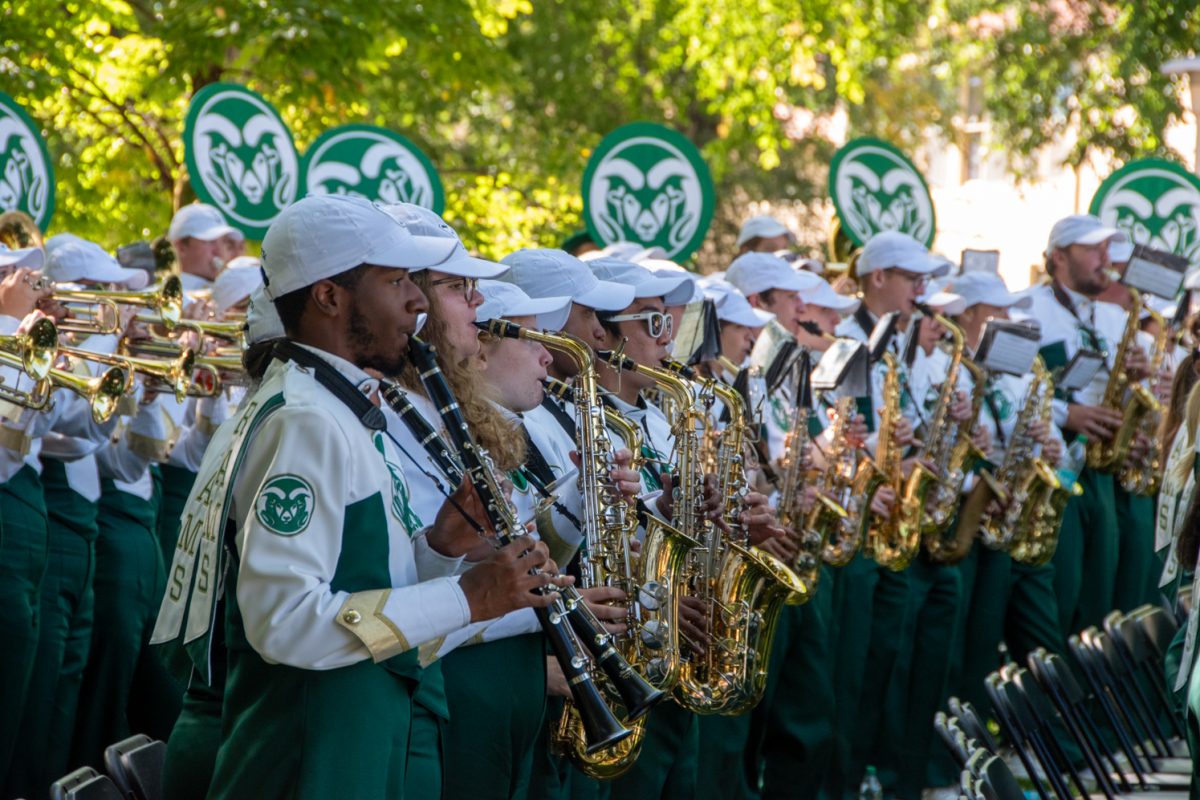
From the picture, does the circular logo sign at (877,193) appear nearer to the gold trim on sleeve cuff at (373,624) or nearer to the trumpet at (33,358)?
the trumpet at (33,358)

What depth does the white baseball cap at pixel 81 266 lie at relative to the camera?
7.24 m

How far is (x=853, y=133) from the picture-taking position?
24.2m

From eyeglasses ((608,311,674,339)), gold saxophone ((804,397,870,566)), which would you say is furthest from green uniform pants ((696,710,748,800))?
eyeglasses ((608,311,674,339))

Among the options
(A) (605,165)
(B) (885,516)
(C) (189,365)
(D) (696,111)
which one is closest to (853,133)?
(D) (696,111)

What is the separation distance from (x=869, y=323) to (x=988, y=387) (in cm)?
84

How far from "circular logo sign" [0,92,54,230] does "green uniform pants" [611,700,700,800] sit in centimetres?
420

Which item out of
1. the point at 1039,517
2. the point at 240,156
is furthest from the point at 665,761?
the point at 240,156

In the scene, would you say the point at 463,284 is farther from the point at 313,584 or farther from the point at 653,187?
the point at 653,187

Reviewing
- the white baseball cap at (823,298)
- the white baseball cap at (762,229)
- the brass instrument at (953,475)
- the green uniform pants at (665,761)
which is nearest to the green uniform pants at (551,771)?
the green uniform pants at (665,761)

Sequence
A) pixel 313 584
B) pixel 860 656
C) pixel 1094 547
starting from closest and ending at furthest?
1. pixel 313 584
2. pixel 860 656
3. pixel 1094 547

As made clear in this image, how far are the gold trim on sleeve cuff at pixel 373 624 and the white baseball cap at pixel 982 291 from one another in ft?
21.9

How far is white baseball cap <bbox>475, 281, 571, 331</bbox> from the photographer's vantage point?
4.93 metres

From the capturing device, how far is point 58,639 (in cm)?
680

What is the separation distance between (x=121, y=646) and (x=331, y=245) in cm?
407
